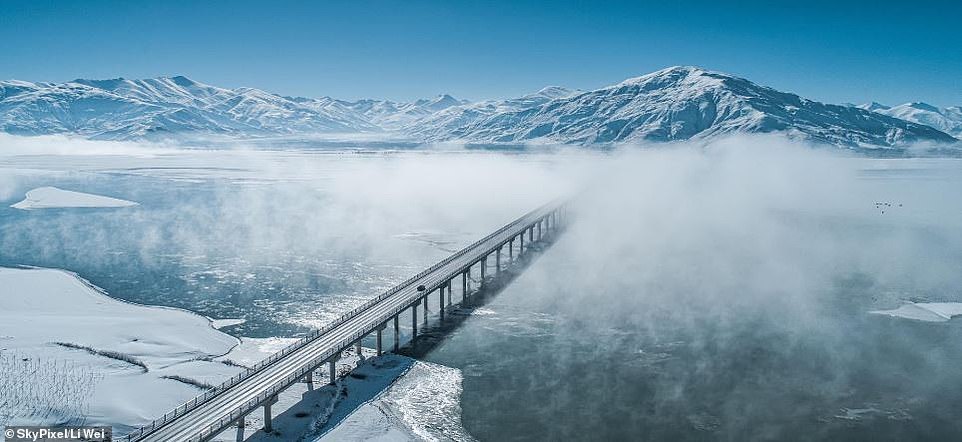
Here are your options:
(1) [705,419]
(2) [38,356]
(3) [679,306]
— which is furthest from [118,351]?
(3) [679,306]

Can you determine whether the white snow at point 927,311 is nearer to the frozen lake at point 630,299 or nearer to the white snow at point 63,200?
the frozen lake at point 630,299

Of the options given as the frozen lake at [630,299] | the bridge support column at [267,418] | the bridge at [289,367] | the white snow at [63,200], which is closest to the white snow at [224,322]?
the frozen lake at [630,299]

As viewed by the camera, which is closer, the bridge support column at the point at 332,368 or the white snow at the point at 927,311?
the bridge support column at the point at 332,368

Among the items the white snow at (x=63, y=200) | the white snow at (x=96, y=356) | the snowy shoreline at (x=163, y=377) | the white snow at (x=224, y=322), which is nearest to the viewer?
the snowy shoreline at (x=163, y=377)

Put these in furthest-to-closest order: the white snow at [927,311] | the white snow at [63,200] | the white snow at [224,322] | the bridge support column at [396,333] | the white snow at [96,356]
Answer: the white snow at [63,200] → the white snow at [927,311] → the white snow at [224,322] → the bridge support column at [396,333] → the white snow at [96,356]

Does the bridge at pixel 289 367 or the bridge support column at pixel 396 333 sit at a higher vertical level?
the bridge at pixel 289 367

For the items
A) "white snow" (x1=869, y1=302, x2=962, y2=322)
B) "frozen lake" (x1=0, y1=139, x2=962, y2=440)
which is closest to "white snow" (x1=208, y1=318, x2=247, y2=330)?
"frozen lake" (x1=0, y1=139, x2=962, y2=440)

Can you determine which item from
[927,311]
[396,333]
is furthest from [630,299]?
[927,311]
